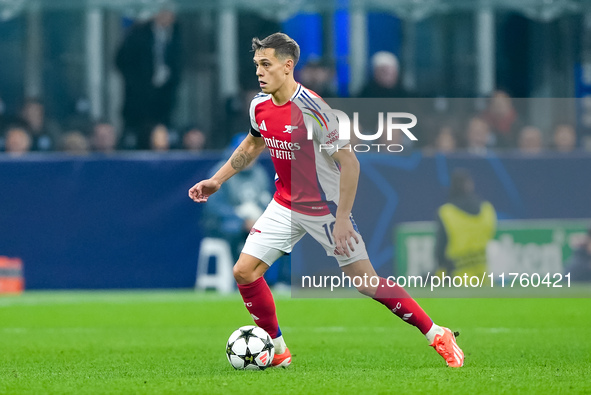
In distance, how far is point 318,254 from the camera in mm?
12008

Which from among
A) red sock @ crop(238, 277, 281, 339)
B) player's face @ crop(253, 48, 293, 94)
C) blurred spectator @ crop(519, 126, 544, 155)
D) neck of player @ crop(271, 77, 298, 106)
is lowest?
red sock @ crop(238, 277, 281, 339)

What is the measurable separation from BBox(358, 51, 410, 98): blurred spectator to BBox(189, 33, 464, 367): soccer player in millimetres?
6260

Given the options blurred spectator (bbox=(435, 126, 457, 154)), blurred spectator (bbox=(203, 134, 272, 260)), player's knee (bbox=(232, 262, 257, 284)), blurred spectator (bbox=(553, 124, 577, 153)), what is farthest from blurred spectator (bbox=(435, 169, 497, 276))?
player's knee (bbox=(232, 262, 257, 284))

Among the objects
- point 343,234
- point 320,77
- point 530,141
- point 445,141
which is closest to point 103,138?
point 320,77

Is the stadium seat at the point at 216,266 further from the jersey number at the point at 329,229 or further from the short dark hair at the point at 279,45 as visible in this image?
the short dark hair at the point at 279,45

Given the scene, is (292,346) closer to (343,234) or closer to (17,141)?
(343,234)

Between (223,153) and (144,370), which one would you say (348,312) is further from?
(144,370)

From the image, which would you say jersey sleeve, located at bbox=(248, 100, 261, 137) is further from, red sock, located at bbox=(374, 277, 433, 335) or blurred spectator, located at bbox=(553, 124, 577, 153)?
blurred spectator, located at bbox=(553, 124, 577, 153)

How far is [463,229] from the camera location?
13.2 metres

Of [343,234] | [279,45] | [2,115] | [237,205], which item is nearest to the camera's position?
[343,234]

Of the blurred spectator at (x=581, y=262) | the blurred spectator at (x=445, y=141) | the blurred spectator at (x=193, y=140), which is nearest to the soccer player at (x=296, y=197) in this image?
the blurred spectator at (x=445, y=141)

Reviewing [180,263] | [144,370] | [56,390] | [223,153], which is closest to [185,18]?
[223,153]

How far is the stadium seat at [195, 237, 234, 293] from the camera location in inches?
528

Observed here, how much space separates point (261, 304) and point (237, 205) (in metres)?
6.52
